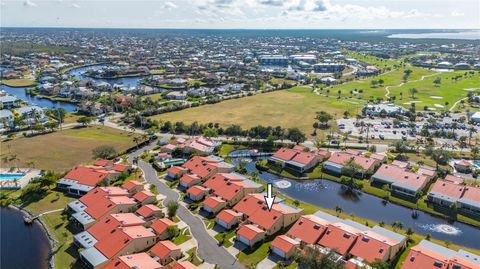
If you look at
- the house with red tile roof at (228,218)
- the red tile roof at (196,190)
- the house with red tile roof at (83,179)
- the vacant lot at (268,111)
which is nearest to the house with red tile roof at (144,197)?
the red tile roof at (196,190)

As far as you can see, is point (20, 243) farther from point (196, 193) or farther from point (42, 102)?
point (42, 102)

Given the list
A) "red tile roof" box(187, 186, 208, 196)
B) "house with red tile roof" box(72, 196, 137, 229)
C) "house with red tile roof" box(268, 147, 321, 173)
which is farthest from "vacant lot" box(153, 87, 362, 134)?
"house with red tile roof" box(72, 196, 137, 229)

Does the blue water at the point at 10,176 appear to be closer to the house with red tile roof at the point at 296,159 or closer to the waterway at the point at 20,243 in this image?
the waterway at the point at 20,243

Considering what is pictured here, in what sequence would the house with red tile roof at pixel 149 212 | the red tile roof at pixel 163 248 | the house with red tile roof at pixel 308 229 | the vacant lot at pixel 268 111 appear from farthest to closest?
the vacant lot at pixel 268 111 → the house with red tile roof at pixel 149 212 → the house with red tile roof at pixel 308 229 → the red tile roof at pixel 163 248

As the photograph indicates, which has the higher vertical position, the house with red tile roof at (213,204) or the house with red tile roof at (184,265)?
the house with red tile roof at (184,265)

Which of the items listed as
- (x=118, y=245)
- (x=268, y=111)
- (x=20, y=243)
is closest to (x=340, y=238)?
(x=118, y=245)

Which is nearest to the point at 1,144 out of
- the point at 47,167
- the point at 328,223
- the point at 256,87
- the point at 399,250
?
the point at 47,167
